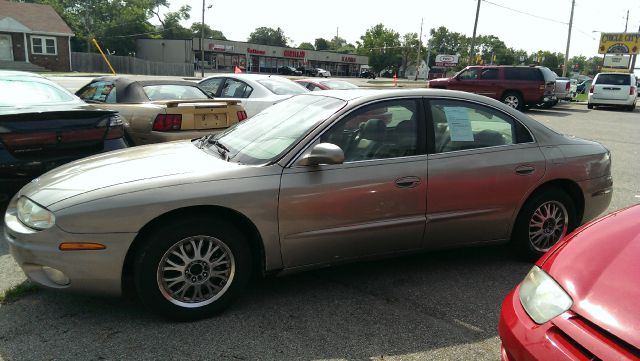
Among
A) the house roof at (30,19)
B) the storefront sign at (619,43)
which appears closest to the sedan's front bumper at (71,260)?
the house roof at (30,19)

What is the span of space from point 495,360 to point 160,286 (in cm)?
204

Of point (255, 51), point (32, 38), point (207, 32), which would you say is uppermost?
point (207, 32)

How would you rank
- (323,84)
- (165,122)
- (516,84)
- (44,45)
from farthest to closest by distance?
(44,45), (516,84), (323,84), (165,122)

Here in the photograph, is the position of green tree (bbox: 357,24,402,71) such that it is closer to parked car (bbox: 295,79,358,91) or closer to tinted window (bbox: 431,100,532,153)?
parked car (bbox: 295,79,358,91)

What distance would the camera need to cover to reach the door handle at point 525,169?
3934 mm

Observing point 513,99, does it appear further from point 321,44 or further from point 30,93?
point 321,44

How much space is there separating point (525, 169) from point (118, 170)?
10.2 ft

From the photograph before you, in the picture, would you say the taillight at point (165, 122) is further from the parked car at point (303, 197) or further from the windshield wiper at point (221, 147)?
the windshield wiper at point (221, 147)

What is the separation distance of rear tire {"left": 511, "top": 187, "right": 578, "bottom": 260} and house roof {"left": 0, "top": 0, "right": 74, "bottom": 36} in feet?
157

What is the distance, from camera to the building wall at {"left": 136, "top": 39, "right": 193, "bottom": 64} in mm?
67963

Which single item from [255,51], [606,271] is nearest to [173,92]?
[606,271]

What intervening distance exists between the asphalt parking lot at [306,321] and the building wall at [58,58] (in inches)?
1834

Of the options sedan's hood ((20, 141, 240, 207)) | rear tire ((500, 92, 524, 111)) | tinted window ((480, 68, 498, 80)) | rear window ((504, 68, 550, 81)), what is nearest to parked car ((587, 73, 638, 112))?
rear window ((504, 68, 550, 81))

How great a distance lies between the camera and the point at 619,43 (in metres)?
41.8
